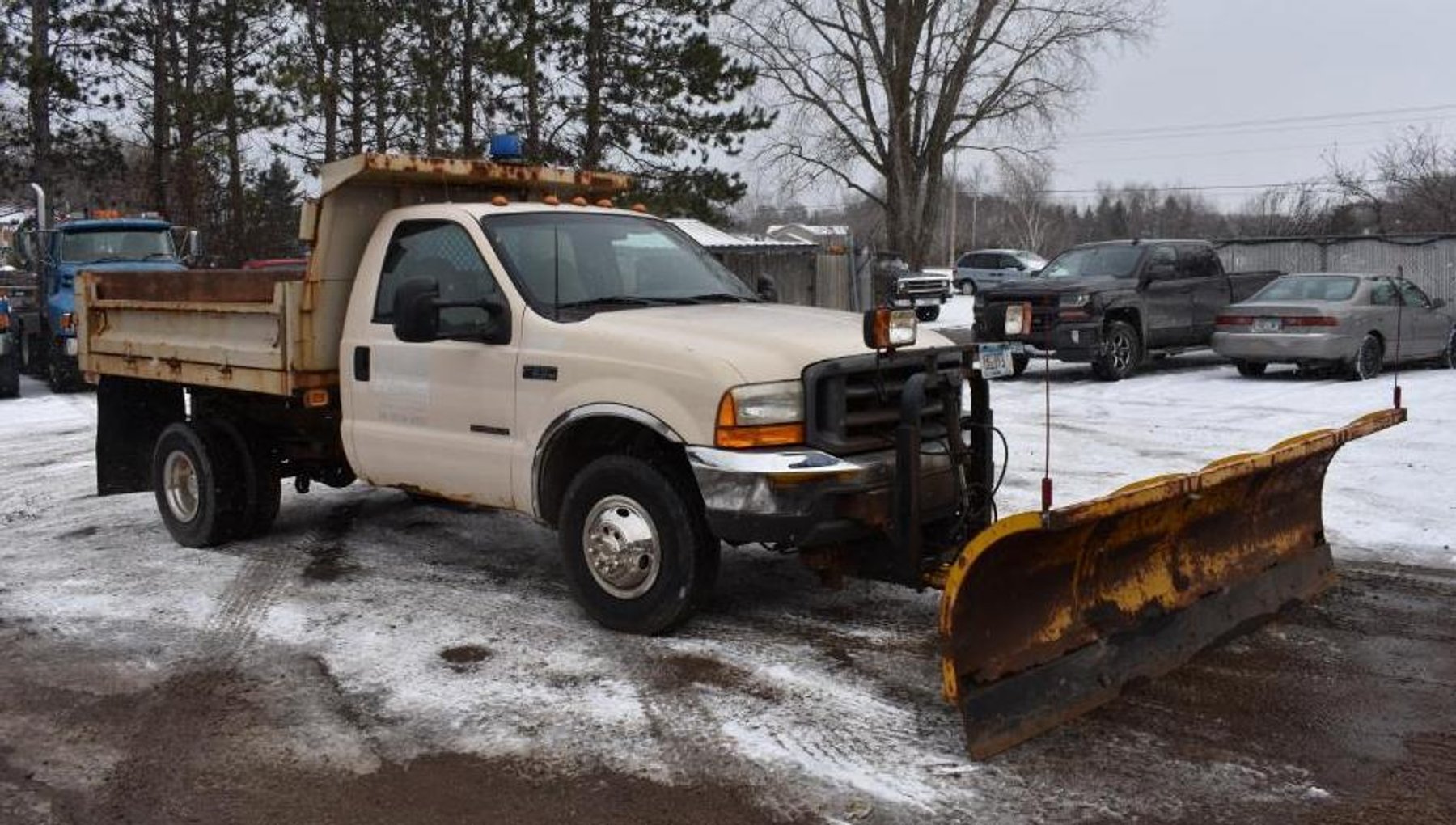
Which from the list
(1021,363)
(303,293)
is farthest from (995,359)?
(1021,363)

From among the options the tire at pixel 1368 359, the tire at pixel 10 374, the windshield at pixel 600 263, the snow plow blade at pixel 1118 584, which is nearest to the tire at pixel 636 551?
the windshield at pixel 600 263

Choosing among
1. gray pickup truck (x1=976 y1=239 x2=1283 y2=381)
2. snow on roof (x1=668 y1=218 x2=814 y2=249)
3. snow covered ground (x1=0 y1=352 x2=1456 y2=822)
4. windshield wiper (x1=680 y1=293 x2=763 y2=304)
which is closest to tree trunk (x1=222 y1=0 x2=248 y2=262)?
snow on roof (x1=668 y1=218 x2=814 y2=249)

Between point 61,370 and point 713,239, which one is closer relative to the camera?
point 61,370

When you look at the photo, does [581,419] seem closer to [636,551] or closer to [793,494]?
[636,551]

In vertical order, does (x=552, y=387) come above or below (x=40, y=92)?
below

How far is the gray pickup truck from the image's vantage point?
16562mm

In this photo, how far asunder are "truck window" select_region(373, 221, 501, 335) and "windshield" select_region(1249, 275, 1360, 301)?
43.6 feet

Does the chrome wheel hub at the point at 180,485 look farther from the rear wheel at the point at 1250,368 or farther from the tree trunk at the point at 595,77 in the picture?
the tree trunk at the point at 595,77

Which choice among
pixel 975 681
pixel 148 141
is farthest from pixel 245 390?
pixel 148 141

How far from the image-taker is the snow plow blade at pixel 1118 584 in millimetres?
4453

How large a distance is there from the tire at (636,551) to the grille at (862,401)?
2.42 feet

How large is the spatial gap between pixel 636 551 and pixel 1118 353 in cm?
1268

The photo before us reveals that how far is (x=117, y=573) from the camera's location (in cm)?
731

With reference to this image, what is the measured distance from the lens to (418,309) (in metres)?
5.86
